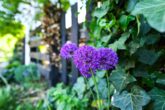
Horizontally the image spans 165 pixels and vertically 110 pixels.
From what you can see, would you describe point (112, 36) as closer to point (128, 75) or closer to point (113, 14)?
point (113, 14)

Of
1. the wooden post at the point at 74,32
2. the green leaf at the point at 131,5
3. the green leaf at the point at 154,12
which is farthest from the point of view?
the wooden post at the point at 74,32

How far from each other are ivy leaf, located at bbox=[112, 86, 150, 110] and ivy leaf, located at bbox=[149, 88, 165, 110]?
0.03 m

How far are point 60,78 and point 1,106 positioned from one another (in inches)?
45.1

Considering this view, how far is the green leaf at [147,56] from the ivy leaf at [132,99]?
148 millimetres

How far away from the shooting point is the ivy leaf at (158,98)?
1608 millimetres

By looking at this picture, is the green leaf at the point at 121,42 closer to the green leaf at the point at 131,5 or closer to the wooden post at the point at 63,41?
the green leaf at the point at 131,5

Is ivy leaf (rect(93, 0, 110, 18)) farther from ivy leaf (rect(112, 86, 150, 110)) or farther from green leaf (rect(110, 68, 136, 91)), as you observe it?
ivy leaf (rect(112, 86, 150, 110))

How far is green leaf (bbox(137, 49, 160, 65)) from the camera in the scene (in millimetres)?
1695

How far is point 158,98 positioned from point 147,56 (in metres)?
0.22

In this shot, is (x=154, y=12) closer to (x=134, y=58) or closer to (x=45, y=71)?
(x=134, y=58)

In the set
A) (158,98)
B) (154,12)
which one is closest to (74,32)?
(158,98)

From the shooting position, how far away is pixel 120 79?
172 centimetres

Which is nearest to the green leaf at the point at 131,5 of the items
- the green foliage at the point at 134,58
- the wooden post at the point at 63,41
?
the green foliage at the point at 134,58

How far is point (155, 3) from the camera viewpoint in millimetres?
1328
